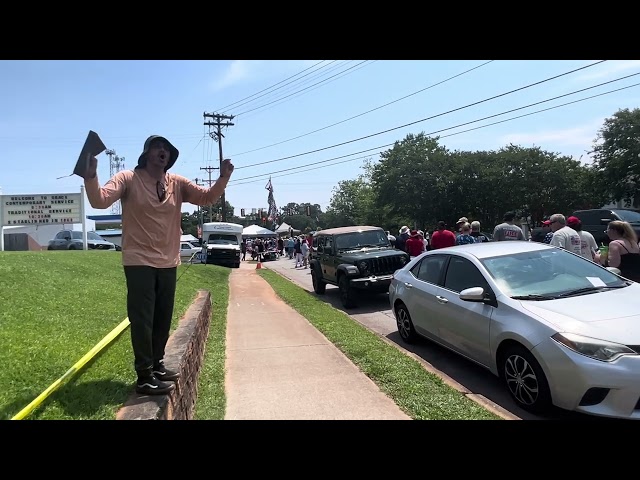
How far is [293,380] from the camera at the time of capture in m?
4.83

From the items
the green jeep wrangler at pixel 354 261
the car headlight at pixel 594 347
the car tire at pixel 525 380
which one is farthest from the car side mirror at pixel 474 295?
the green jeep wrangler at pixel 354 261

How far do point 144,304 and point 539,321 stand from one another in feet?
10.4

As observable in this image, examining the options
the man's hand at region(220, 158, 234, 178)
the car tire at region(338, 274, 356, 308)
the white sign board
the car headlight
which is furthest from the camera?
the white sign board

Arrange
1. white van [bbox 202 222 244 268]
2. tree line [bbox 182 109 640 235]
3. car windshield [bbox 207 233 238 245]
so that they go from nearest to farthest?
white van [bbox 202 222 244 268]
car windshield [bbox 207 233 238 245]
tree line [bbox 182 109 640 235]

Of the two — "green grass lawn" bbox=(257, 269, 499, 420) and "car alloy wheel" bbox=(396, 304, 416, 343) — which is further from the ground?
"car alloy wheel" bbox=(396, 304, 416, 343)

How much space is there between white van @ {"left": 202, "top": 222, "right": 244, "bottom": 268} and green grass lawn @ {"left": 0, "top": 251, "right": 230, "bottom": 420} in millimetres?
17886

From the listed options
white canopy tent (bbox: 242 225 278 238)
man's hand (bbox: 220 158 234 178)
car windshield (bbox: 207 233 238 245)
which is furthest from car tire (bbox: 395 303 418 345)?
white canopy tent (bbox: 242 225 278 238)

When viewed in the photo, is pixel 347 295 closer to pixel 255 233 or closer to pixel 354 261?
pixel 354 261

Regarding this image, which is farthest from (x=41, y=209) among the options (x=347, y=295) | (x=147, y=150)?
(x=147, y=150)

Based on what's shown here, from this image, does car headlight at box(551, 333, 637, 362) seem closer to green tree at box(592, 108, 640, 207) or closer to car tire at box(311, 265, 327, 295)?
car tire at box(311, 265, 327, 295)

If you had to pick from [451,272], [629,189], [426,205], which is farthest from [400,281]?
[426,205]

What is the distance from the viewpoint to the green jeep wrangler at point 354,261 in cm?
962

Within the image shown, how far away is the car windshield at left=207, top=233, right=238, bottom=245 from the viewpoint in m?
27.2

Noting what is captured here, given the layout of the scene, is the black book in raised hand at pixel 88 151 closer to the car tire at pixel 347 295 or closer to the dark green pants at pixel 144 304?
the dark green pants at pixel 144 304
